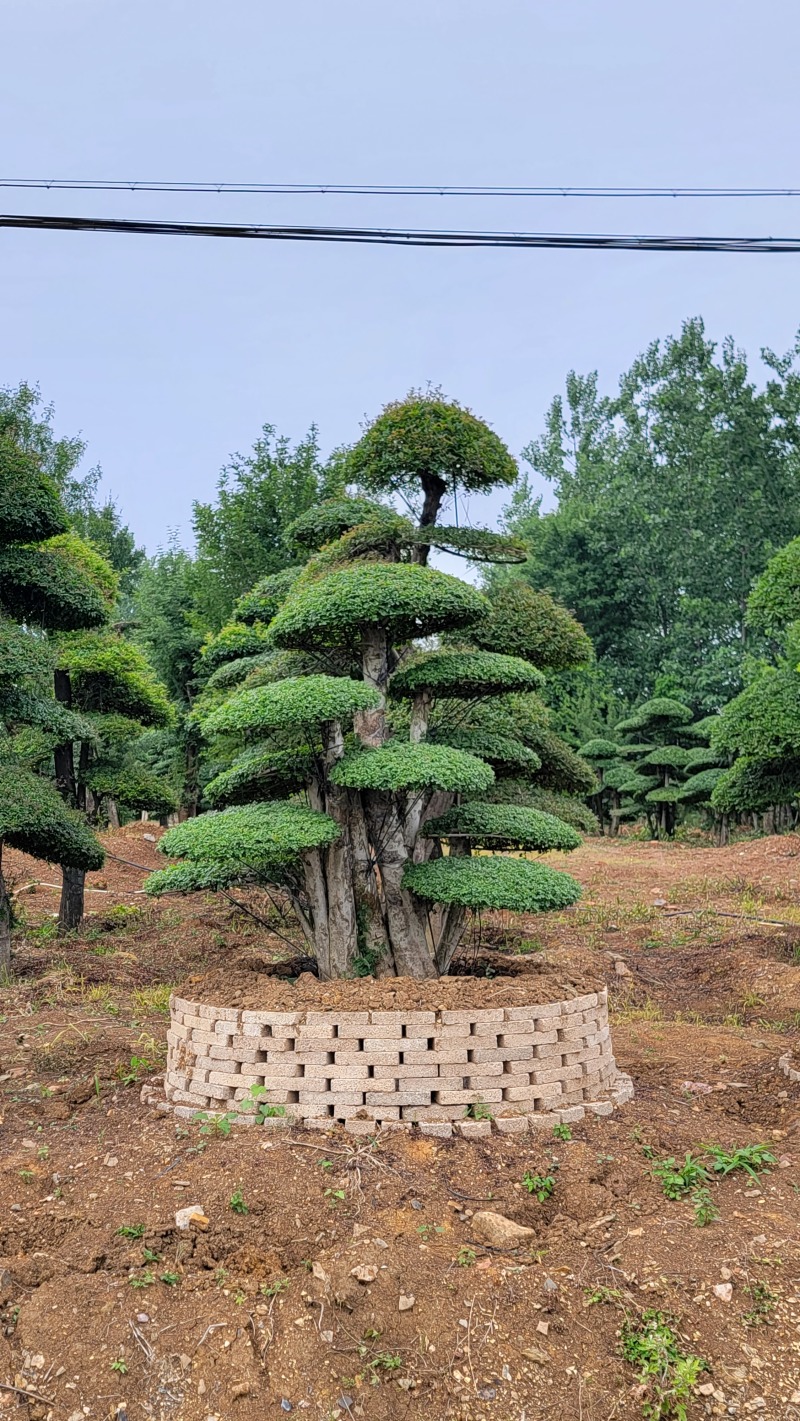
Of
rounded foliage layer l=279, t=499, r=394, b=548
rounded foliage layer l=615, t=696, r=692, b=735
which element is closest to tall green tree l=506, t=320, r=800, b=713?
rounded foliage layer l=615, t=696, r=692, b=735

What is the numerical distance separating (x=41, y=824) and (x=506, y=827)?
168 inches

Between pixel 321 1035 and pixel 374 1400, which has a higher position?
pixel 321 1035

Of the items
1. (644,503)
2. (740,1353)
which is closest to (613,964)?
(740,1353)

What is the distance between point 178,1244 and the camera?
3.86m

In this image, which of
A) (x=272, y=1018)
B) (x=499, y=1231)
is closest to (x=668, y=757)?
(x=272, y=1018)

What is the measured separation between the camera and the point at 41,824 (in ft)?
27.2

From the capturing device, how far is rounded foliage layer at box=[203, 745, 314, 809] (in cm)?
645

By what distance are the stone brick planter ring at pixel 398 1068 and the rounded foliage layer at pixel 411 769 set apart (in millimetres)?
1234

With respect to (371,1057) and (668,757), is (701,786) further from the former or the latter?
(371,1057)

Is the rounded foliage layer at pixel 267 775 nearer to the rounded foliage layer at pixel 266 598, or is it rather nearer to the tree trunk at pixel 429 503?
the tree trunk at pixel 429 503

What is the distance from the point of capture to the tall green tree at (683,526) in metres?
29.9

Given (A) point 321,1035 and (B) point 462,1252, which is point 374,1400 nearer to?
(B) point 462,1252

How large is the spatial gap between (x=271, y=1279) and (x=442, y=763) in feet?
8.83

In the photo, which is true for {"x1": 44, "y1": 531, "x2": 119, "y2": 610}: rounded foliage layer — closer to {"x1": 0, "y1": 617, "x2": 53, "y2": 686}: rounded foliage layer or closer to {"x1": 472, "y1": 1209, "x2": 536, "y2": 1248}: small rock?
{"x1": 0, "y1": 617, "x2": 53, "y2": 686}: rounded foliage layer
